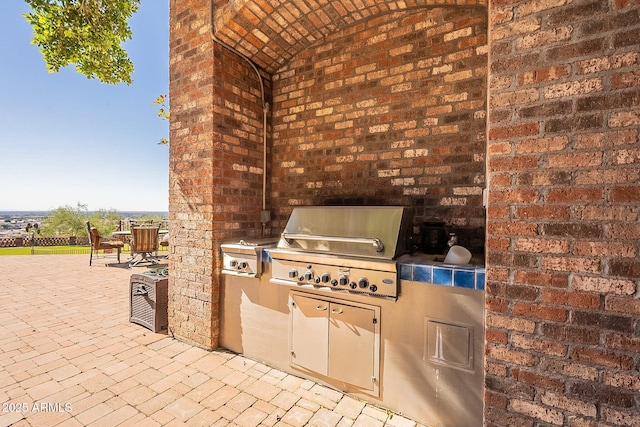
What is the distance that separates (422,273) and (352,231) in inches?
23.8

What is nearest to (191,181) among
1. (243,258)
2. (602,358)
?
Result: (243,258)

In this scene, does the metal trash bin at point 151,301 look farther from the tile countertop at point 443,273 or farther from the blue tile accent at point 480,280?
the blue tile accent at point 480,280

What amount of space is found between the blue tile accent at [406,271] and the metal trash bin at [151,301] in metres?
2.71

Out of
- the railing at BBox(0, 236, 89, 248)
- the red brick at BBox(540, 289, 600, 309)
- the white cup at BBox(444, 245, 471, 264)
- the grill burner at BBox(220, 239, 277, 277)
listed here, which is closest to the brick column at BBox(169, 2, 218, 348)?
the grill burner at BBox(220, 239, 277, 277)

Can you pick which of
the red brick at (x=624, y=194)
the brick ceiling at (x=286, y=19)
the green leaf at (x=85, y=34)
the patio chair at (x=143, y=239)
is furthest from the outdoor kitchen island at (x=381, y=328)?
the patio chair at (x=143, y=239)

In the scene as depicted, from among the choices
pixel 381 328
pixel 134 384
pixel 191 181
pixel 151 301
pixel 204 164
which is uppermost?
pixel 204 164

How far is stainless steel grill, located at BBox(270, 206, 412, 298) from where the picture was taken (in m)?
1.92

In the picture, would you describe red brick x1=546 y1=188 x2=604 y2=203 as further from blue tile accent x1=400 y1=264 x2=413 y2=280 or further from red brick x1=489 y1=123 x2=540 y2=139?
blue tile accent x1=400 y1=264 x2=413 y2=280

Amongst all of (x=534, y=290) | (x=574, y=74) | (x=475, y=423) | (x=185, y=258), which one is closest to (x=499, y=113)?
(x=574, y=74)

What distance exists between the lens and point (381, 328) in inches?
76.6

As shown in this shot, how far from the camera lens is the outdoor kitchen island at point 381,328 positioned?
169 cm

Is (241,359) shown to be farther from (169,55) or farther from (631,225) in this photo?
(169,55)

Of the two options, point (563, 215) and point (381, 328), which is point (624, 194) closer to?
point (563, 215)

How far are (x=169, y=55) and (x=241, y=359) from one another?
10.7ft
